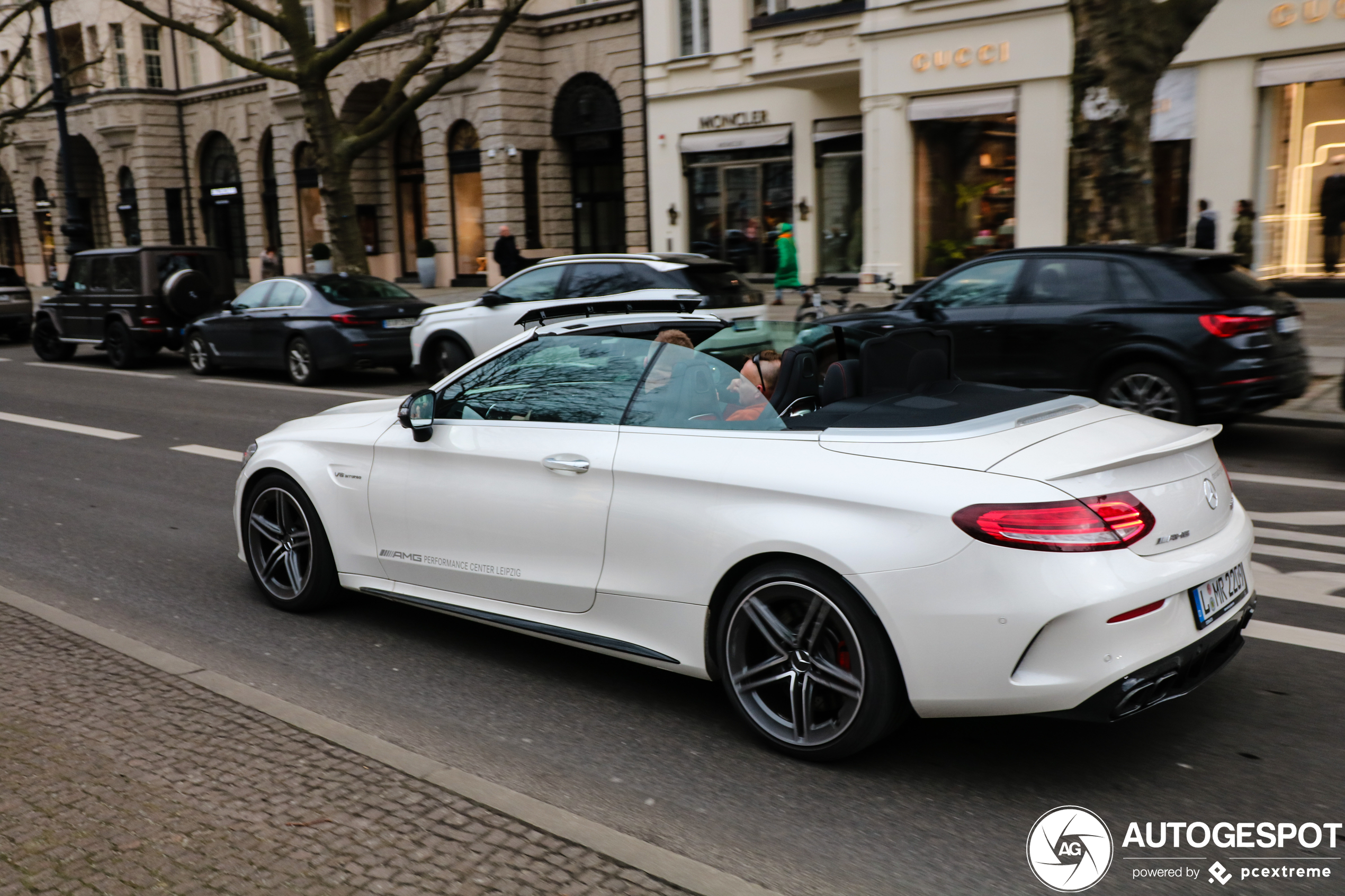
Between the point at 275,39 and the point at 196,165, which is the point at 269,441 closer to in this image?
the point at 275,39

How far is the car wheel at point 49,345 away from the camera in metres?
19.7

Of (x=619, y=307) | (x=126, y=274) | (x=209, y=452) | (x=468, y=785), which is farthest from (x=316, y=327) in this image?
(x=468, y=785)

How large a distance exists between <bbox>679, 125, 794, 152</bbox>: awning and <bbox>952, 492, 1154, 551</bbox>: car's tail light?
2223cm

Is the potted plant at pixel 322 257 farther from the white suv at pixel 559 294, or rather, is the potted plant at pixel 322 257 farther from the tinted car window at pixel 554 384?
the tinted car window at pixel 554 384

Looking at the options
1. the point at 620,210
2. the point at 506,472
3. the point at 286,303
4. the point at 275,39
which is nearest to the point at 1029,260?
the point at 506,472

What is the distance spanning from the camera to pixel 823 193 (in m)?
24.7

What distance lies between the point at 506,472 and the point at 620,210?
25991mm

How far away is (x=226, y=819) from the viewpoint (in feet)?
11.0

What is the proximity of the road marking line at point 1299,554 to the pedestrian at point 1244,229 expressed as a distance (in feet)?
44.5

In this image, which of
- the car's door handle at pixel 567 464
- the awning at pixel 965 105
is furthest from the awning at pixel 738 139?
the car's door handle at pixel 567 464

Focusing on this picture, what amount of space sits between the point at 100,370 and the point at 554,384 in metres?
15.7

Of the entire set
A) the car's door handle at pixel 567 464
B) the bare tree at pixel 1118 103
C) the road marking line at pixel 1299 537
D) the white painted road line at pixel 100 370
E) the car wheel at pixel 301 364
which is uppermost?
the bare tree at pixel 1118 103

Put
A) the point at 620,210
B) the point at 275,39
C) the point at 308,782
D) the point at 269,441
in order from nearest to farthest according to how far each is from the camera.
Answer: the point at 308,782 < the point at 269,441 < the point at 620,210 < the point at 275,39

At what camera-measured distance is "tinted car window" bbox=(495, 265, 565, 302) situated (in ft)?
46.5
